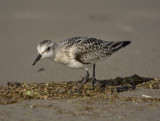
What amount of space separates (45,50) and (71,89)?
1.04 metres

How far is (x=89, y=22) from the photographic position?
58.7 feet

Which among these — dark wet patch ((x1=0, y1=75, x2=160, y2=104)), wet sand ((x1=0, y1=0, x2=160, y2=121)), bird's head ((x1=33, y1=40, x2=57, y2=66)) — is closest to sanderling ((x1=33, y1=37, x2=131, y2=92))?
bird's head ((x1=33, y1=40, x2=57, y2=66))

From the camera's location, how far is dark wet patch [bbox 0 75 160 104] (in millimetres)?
9289

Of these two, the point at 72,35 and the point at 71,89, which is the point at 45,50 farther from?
the point at 72,35

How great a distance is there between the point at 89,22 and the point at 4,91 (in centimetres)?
859

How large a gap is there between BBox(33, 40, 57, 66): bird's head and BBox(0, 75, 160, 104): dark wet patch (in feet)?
2.18

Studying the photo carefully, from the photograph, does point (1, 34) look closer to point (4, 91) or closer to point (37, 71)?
point (37, 71)

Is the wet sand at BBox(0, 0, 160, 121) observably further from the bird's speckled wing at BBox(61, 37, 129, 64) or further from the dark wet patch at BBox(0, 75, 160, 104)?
the bird's speckled wing at BBox(61, 37, 129, 64)

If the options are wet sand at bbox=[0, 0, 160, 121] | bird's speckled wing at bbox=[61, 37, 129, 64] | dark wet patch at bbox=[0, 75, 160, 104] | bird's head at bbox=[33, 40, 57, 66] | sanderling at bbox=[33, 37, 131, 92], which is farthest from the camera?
bird's speckled wing at bbox=[61, 37, 129, 64]

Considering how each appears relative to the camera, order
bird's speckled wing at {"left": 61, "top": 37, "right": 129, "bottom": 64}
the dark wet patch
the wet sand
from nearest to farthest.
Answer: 1. the wet sand
2. the dark wet patch
3. bird's speckled wing at {"left": 61, "top": 37, "right": 129, "bottom": 64}

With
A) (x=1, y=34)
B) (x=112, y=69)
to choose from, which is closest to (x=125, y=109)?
(x=112, y=69)

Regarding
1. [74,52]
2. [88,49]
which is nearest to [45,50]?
[74,52]

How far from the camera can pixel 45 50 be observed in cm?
1001

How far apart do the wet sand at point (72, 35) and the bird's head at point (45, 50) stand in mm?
1175
